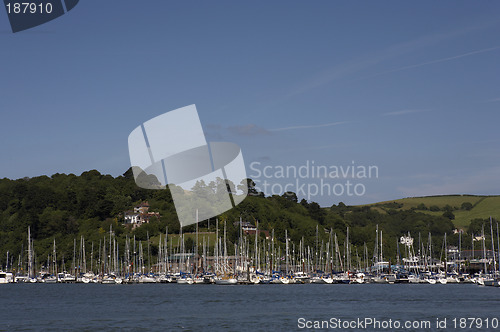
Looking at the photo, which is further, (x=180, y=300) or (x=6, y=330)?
(x=180, y=300)

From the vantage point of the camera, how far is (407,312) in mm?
59219

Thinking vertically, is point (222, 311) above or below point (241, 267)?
below

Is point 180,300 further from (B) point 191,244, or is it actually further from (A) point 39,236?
(A) point 39,236

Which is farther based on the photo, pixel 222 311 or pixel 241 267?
pixel 241 267

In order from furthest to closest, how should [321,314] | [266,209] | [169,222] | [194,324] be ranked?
1. [266,209]
2. [169,222]
3. [321,314]
4. [194,324]

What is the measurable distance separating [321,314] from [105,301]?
28.1 metres

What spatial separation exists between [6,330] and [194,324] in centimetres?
1304

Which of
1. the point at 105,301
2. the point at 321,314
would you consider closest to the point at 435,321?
the point at 321,314

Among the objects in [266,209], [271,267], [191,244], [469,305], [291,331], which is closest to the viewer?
[291,331]

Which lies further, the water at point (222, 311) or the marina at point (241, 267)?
the marina at point (241, 267)

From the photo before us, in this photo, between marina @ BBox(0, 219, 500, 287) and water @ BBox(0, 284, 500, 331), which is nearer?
water @ BBox(0, 284, 500, 331)

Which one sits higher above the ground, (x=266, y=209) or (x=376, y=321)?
(x=266, y=209)

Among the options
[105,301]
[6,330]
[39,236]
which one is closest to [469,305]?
[105,301]

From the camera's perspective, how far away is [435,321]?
52.1 meters
